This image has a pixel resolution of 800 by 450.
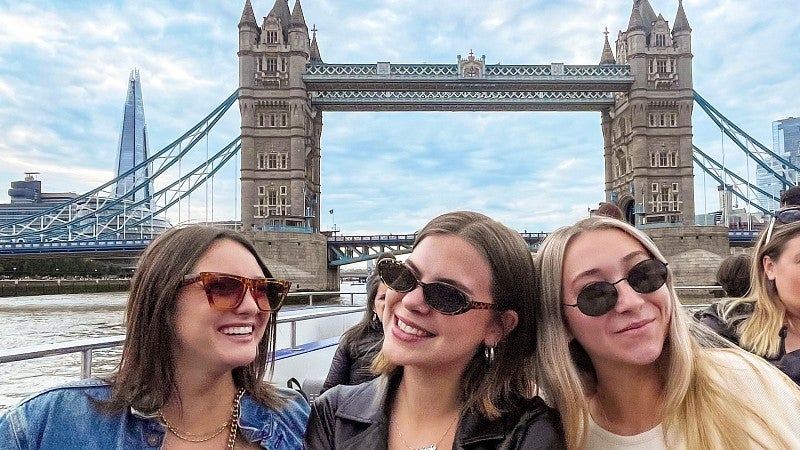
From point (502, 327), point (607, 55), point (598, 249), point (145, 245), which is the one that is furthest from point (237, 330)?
point (607, 55)

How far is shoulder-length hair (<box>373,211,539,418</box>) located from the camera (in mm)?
1284

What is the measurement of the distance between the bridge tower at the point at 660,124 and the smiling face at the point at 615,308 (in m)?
34.8

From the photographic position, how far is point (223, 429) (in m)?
1.40

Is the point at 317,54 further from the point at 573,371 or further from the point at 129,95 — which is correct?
the point at 129,95

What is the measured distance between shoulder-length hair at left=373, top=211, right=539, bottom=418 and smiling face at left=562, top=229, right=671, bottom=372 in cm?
10

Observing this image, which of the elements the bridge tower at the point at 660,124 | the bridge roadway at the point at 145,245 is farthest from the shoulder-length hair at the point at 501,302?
the bridge tower at the point at 660,124

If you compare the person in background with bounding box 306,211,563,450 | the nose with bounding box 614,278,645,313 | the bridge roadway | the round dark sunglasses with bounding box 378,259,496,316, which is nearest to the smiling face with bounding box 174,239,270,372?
the person in background with bounding box 306,211,563,450

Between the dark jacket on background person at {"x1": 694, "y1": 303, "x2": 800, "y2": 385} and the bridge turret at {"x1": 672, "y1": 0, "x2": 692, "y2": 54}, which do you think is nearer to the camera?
the dark jacket on background person at {"x1": 694, "y1": 303, "x2": 800, "y2": 385}

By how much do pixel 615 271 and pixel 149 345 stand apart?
3.32 feet

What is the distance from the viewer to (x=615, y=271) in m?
1.35

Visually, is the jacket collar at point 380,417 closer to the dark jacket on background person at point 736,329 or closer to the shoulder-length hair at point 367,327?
the dark jacket on background person at point 736,329

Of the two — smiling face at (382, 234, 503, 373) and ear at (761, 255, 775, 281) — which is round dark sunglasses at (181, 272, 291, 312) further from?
ear at (761, 255, 775, 281)

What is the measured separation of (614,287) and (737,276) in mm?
2212

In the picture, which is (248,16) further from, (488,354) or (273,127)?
(488,354)
